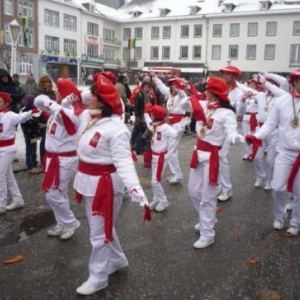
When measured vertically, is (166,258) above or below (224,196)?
below

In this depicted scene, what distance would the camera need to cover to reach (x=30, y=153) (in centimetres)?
816

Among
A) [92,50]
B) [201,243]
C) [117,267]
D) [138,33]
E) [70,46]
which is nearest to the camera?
[117,267]

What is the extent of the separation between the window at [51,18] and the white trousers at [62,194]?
1677 inches

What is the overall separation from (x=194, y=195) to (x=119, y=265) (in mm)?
1316

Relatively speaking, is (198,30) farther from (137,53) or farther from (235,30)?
(137,53)

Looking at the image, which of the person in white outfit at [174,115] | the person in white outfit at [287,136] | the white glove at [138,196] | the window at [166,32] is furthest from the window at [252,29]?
the white glove at [138,196]

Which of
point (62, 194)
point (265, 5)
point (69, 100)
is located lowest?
point (62, 194)

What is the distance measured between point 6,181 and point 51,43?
4213 cm

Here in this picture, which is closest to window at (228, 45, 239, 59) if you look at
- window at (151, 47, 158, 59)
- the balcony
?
window at (151, 47, 158, 59)

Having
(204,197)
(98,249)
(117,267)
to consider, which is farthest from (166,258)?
(98,249)

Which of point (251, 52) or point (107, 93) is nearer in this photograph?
point (107, 93)

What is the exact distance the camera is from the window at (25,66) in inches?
1625

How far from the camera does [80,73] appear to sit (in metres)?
49.1

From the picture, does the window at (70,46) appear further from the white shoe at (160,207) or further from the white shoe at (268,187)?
the white shoe at (160,207)
